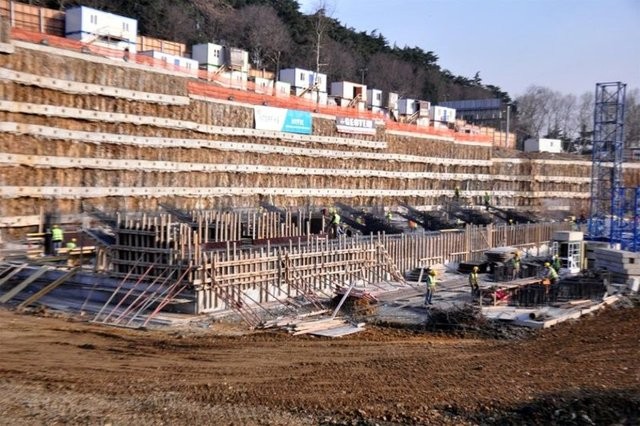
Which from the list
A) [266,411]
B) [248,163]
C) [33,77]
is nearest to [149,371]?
[266,411]

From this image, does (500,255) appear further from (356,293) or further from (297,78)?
(297,78)

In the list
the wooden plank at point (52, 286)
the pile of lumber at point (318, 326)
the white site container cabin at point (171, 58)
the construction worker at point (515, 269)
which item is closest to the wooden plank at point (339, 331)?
the pile of lumber at point (318, 326)

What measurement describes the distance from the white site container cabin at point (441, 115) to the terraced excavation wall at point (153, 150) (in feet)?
81.5

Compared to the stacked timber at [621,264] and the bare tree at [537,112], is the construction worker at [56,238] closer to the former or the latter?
the stacked timber at [621,264]

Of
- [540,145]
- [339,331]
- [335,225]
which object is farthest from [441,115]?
[339,331]

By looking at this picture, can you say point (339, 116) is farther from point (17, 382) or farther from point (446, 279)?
point (17, 382)

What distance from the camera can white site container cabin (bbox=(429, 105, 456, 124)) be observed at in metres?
78.6

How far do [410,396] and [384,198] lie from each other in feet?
134

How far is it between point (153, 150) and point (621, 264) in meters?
22.3

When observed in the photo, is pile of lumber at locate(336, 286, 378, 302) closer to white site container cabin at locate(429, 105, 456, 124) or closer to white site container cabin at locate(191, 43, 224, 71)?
white site container cabin at locate(191, 43, 224, 71)

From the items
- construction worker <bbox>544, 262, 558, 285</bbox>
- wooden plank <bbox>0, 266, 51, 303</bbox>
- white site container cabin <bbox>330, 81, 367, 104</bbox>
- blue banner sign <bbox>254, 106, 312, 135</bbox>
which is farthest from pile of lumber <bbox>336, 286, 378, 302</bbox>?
white site container cabin <bbox>330, 81, 367, 104</bbox>

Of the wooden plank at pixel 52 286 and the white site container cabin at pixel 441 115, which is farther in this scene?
the white site container cabin at pixel 441 115

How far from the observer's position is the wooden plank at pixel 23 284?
59.1ft

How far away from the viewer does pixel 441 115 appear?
80.2 meters
